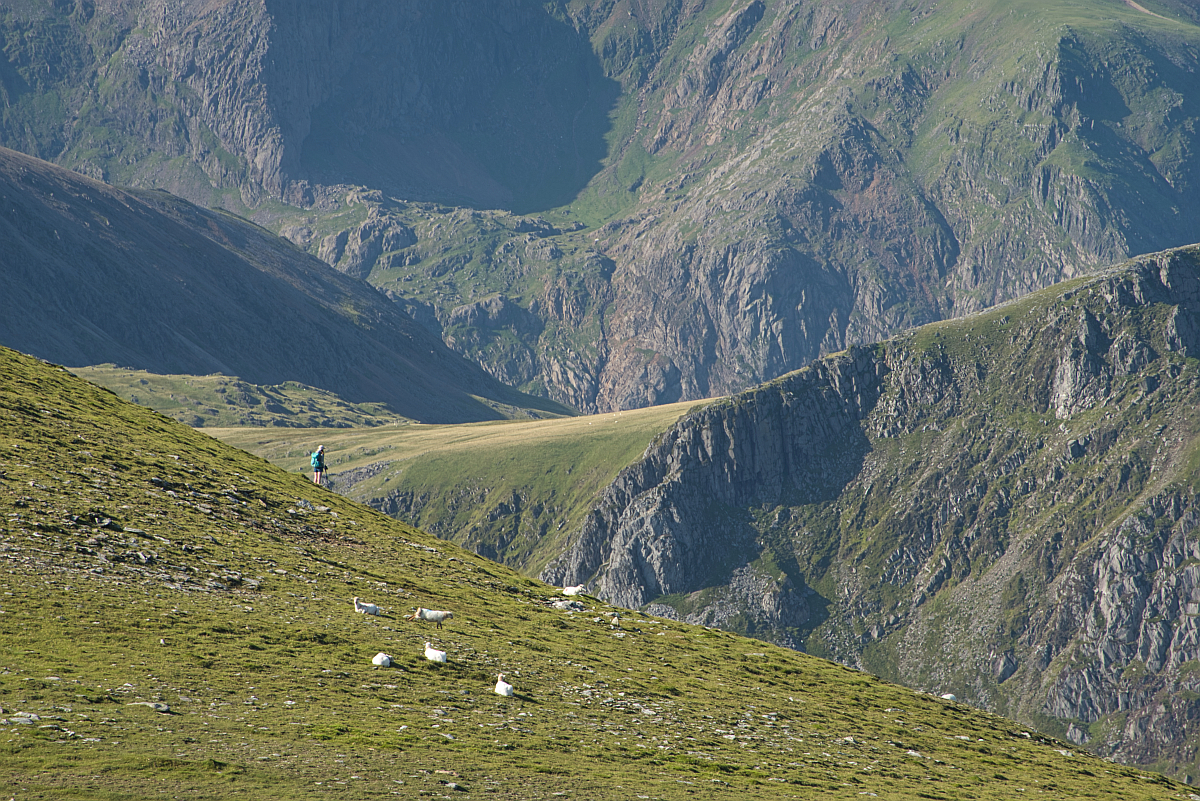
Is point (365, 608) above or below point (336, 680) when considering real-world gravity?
above

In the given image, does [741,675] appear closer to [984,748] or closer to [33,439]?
[984,748]

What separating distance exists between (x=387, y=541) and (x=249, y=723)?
139 ft

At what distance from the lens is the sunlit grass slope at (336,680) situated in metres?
39.0

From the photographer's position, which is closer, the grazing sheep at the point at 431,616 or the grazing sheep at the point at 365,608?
the grazing sheep at the point at 365,608

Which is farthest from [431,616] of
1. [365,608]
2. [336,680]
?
[336,680]

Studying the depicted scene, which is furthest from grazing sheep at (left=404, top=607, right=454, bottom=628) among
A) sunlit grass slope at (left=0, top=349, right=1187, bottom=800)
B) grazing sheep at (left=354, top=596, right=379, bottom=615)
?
grazing sheep at (left=354, top=596, right=379, bottom=615)

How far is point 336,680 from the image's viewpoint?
163ft

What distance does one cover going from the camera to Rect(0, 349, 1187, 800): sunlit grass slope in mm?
39031

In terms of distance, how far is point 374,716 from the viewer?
46.1 metres

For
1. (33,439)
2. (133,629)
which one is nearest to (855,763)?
(133,629)

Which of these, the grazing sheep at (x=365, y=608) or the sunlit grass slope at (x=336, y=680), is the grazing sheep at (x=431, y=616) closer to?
the sunlit grass slope at (x=336, y=680)

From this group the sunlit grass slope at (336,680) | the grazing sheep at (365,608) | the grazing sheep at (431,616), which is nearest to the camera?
the sunlit grass slope at (336,680)

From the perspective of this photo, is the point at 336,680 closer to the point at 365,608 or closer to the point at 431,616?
the point at 365,608

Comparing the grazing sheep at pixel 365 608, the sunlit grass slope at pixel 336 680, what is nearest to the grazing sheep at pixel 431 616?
the sunlit grass slope at pixel 336 680
